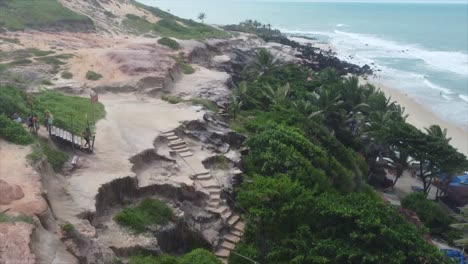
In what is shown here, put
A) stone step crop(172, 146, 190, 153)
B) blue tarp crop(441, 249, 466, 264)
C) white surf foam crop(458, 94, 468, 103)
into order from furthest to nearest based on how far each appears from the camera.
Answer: white surf foam crop(458, 94, 468, 103) < stone step crop(172, 146, 190, 153) < blue tarp crop(441, 249, 466, 264)

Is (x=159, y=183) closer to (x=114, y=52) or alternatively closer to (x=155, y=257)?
(x=155, y=257)

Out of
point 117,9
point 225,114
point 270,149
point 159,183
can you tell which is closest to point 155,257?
point 159,183

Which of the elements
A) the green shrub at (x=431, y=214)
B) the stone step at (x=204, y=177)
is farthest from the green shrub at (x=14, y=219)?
the green shrub at (x=431, y=214)

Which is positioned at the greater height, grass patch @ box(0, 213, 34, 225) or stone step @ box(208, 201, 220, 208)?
grass patch @ box(0, 213, 34, 225)

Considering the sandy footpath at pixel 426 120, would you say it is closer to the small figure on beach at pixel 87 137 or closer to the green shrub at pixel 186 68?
the green shrub at pixel 186 68

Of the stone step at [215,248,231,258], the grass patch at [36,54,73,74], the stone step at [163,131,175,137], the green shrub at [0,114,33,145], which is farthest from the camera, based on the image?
the grass patch at [36,54,73,74]

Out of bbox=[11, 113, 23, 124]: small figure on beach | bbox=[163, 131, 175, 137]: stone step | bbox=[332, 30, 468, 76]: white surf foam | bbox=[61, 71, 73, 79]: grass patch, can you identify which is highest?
bbox=[332, 30, 468, 76]: white surf foam

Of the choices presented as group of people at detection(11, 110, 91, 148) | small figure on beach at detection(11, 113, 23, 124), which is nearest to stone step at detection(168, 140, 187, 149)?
group of people at detection(11, 110, 91, 148)

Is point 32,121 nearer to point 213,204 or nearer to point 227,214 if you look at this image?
point 213,204

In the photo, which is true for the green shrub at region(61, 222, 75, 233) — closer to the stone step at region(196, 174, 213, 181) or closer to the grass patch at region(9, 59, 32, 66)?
the stone step at region(196, 174, 213, 181)
